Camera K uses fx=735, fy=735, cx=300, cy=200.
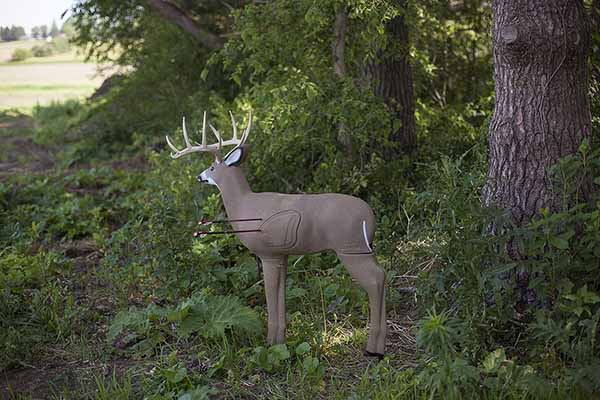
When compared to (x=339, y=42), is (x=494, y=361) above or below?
below

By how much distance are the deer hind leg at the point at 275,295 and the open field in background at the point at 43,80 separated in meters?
10.8

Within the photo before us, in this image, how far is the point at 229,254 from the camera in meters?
5.46

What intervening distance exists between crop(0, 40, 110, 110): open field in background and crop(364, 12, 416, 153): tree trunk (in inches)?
339

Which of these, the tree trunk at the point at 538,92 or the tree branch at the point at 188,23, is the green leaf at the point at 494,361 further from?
the tree branch at the point at 188,23

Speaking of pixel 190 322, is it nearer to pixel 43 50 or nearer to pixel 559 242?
pixel 559 242

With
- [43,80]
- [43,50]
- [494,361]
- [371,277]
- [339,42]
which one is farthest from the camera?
[43,80]

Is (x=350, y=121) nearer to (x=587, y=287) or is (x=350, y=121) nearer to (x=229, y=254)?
(x=229, y=254)

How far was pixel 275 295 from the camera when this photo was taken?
3.95 metres

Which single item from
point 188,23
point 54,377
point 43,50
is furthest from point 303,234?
point 43,50

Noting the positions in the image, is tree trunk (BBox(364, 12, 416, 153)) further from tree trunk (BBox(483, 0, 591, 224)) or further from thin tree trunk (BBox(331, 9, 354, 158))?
tree trunk (BBox(483, 0, 591, 224))

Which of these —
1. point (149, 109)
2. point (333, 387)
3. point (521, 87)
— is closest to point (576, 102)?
point (521, 87)

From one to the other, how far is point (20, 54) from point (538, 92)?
1113 cm

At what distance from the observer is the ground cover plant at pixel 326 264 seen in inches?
137

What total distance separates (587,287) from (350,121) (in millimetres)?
2686
